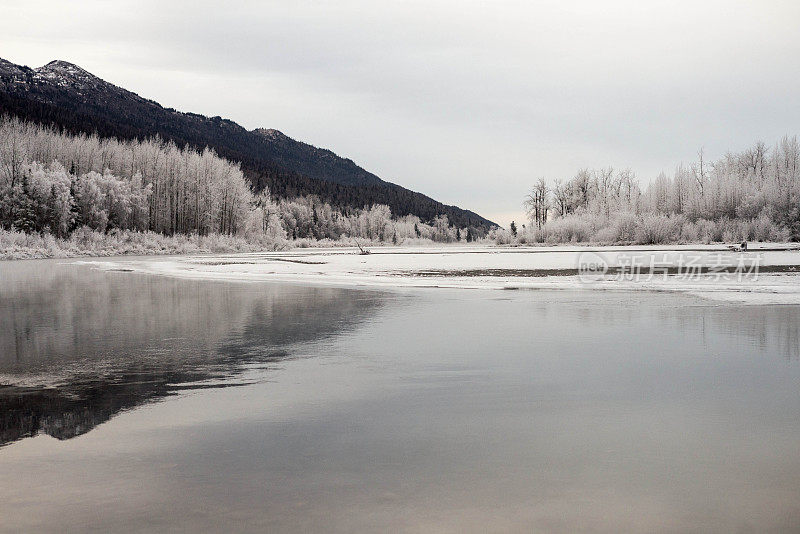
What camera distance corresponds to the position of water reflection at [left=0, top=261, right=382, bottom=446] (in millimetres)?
5879

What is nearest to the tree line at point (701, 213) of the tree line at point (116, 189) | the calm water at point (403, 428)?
the tree line at point (116, 189)

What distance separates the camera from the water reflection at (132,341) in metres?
5.88

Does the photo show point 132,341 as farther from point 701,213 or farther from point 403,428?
point 701,213

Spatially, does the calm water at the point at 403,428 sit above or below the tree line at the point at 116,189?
below

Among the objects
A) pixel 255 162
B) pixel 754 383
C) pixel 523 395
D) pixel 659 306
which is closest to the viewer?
pixel 523 395

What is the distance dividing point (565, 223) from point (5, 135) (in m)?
58.9

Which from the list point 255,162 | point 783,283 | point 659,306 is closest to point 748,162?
point 783,283

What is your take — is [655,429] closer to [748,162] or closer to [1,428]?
[1,428]

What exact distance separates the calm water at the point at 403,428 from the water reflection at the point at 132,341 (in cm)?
5

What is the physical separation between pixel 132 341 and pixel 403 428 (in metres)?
5.64

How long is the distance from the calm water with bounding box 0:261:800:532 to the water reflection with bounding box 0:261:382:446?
5cm

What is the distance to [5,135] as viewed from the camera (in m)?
73.6

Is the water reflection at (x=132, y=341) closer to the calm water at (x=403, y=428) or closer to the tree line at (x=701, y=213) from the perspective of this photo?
the calm water at (x=403, y=428)

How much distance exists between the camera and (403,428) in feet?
16.5
